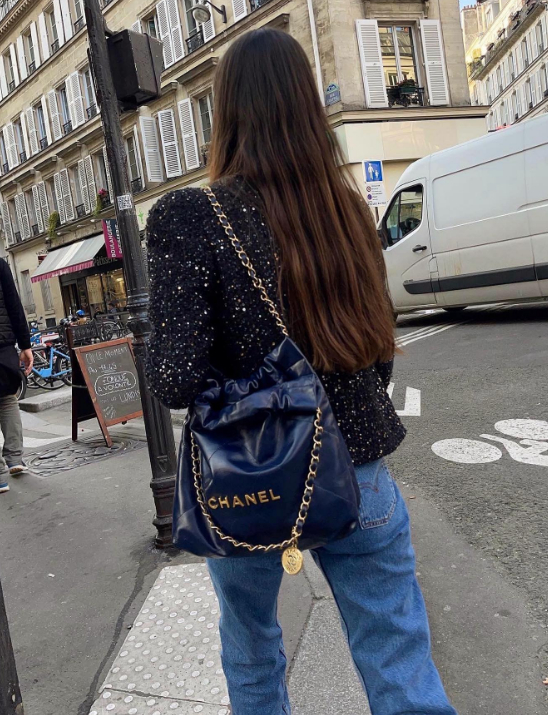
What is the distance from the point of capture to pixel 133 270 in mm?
3410

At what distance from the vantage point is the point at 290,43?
135 cm

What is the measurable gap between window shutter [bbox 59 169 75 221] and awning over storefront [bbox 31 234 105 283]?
1.38m

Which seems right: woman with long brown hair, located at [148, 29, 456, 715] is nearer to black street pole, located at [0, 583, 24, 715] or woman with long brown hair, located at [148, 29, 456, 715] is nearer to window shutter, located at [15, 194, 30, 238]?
black street pole, located at [0, 583, 24, 715]

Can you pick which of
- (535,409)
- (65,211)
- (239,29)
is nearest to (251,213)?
(535,409)

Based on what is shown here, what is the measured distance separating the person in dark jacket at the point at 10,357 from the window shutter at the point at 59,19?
25.2m

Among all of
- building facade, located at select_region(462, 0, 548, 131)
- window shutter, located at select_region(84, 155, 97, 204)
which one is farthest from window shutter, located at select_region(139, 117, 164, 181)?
building facade, located at select_region(462, 0, 548, 131)

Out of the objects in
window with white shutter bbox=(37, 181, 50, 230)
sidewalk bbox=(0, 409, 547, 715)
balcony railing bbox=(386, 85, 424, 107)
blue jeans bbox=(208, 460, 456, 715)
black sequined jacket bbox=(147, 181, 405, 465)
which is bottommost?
sidewalk bbox=(0, 409, 547, 715)

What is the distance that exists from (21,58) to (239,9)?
14.5 metres

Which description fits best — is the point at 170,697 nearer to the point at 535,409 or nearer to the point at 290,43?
the point at 290,43

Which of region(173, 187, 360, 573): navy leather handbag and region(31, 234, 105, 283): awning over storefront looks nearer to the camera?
region(173, 187, 360, 573): navy leather handbag

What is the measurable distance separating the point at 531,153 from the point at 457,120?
10709mm

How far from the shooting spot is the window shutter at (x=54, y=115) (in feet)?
88.0

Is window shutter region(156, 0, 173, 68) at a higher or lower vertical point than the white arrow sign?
higher

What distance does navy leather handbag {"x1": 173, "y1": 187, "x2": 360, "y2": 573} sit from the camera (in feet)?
3.60
